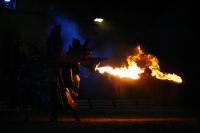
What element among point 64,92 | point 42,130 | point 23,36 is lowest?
point 42,130

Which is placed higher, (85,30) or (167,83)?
(85,30)

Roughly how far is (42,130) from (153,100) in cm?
1916

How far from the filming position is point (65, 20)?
40.6m

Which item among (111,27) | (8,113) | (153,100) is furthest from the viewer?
(111,27)

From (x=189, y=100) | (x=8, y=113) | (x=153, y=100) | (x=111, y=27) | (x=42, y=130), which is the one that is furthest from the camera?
(x=111, y=27)

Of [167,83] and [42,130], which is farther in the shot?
[167,83]

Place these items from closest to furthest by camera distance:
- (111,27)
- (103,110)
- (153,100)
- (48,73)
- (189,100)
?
(48,73), (103,110), (153,100), (189,100), (111,27)

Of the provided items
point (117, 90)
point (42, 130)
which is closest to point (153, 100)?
point (117, 90)

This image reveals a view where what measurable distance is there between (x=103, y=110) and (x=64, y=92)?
8.41 m

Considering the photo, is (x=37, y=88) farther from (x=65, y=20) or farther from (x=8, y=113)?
(x=65, y=20)

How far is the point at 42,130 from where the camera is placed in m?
17.4

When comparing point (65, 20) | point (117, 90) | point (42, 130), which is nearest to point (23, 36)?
point (65, 20)

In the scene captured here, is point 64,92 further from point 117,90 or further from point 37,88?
point 117,90

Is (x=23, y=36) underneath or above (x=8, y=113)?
above
